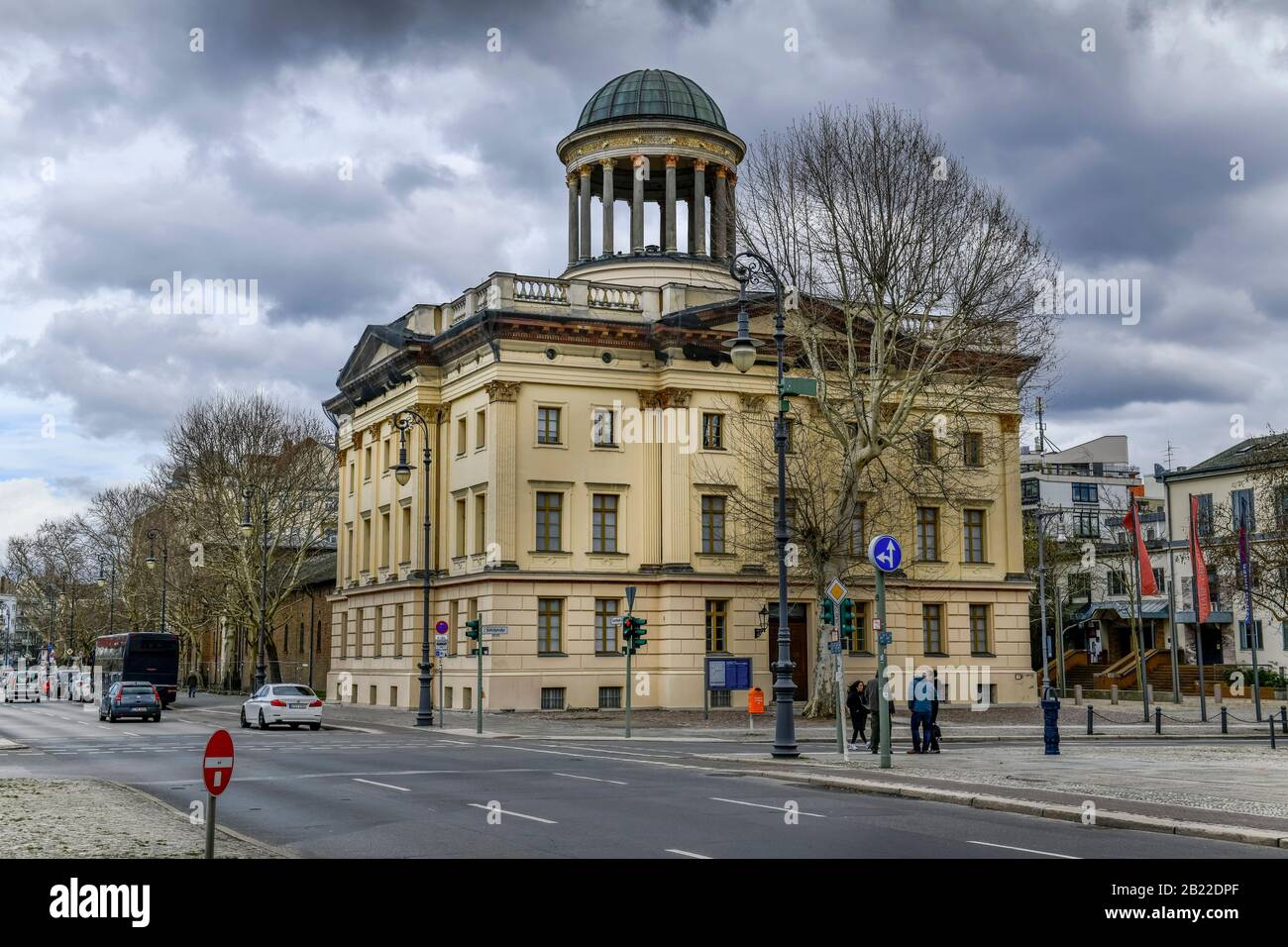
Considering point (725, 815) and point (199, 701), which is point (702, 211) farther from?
point (725, 815)

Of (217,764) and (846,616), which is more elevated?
(846,616)

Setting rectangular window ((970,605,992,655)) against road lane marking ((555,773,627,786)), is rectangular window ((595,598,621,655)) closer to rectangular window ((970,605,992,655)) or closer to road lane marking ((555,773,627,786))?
rectangular window ((970,605,992,655))

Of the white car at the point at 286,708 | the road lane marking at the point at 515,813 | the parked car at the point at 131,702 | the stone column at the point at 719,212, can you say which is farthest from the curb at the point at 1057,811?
the stone column at the point at 719,212

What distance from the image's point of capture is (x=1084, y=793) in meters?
19.8

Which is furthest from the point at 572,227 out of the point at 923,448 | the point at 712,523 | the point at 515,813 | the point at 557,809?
the point at 515,813

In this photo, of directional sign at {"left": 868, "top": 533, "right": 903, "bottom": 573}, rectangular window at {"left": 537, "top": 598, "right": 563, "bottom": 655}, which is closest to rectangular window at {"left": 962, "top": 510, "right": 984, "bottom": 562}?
rectangular window at {"left": 537, "top": 598, "right": 563, "bottom": 655}

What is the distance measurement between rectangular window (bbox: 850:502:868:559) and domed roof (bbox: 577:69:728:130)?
18.3 m

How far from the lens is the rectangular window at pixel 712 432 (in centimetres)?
5275

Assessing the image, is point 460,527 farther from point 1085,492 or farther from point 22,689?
point 1085,492

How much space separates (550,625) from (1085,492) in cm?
6503

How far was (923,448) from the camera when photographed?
5059 cm

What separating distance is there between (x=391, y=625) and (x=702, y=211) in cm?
2203

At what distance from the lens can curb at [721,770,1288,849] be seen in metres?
15.2
